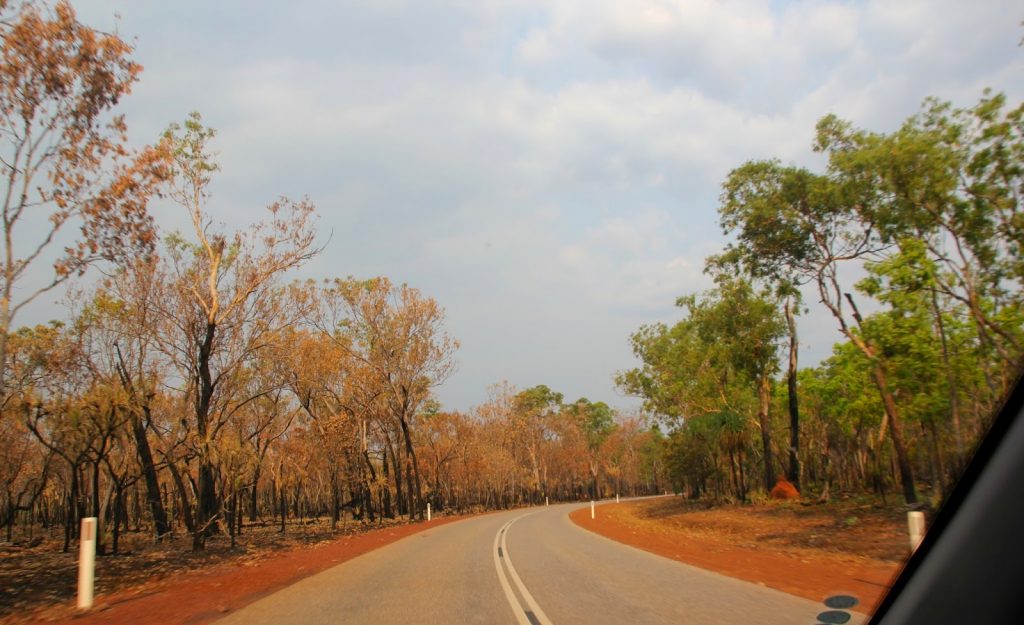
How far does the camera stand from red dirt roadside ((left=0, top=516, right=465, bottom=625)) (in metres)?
9.73

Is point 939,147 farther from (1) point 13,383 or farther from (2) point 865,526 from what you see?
(1) point 13,383

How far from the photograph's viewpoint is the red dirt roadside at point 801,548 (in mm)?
10766

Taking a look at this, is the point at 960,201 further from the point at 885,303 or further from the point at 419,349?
the point at 419,349

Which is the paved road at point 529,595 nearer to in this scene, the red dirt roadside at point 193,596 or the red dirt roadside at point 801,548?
the red dirt roadside at point 193,596

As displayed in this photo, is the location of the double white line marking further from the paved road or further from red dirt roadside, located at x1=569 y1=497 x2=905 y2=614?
red dirt roadside, located at x1=569 y1=497 x2=905 y2=614

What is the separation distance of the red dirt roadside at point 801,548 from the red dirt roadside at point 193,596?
8.41 m

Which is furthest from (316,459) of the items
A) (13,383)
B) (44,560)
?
(44,560)

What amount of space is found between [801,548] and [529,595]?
12621mm

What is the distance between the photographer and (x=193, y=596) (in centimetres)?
1189

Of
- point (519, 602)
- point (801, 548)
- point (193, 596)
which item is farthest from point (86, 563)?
point (801, 548)

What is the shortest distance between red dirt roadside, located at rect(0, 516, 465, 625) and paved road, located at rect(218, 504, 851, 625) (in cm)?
62

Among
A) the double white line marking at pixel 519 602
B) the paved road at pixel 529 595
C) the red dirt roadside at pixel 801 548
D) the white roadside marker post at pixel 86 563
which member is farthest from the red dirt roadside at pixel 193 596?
the red dirt roadside at pixel 801 548

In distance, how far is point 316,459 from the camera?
1770 inches

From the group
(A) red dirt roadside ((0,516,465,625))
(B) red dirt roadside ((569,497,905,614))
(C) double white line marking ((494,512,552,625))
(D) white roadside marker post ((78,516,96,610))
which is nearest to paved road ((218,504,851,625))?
(C) double white line marking ((494,512,552,625))
